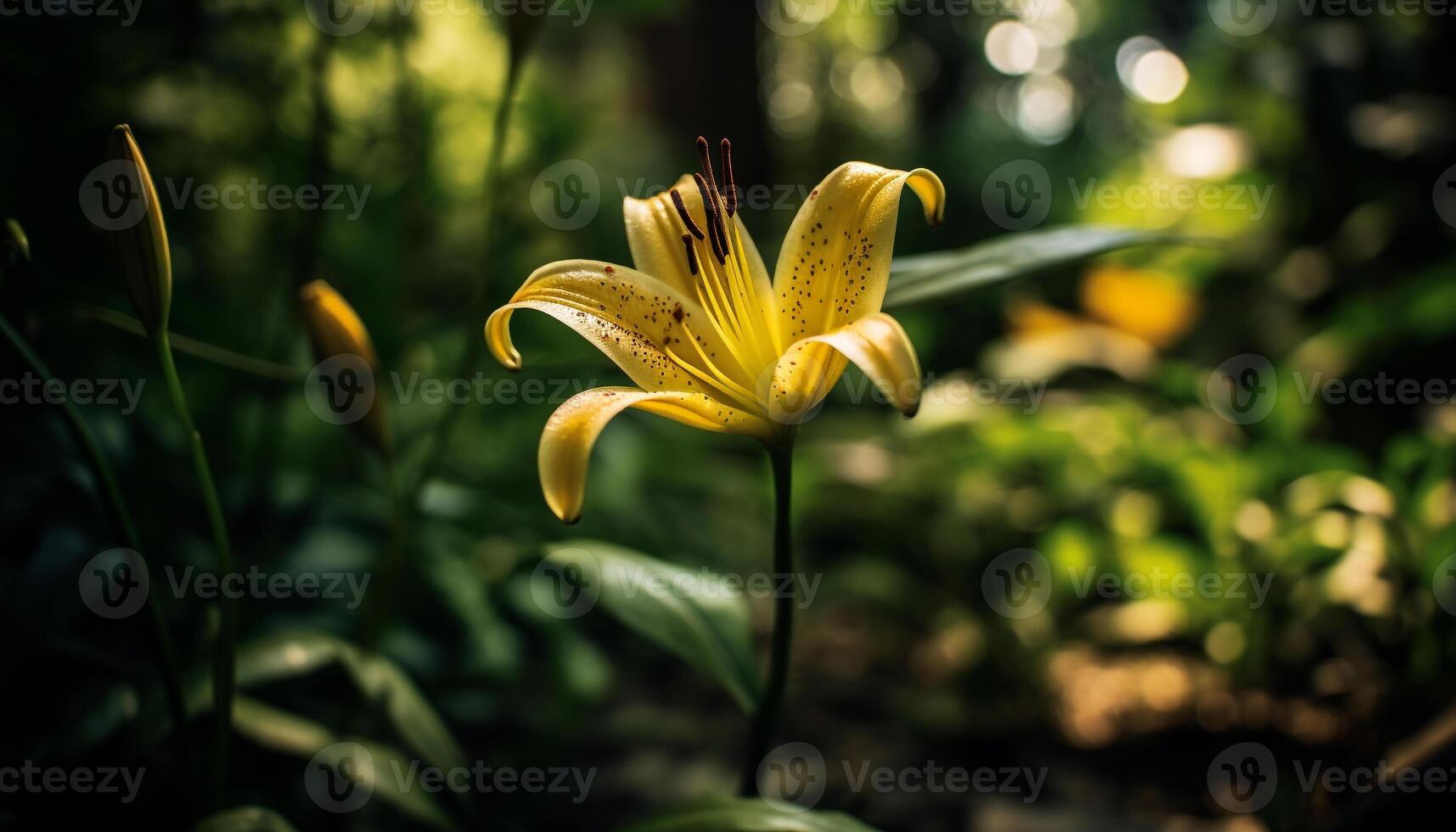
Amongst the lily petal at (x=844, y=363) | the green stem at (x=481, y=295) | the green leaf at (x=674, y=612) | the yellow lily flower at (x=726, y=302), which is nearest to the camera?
the lily petal at (x=844, y=363)

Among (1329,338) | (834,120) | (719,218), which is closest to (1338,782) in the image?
(1329,338)

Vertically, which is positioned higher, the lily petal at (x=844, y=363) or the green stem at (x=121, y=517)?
the lily petal at (x=844, y=363)

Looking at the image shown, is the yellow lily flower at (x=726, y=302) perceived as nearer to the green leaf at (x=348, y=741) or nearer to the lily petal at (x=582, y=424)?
the lily petal at (x=582, y=424)

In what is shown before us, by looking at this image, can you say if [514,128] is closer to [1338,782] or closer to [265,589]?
[265,589]

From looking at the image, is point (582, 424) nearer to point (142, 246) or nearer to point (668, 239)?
point (668, 239)

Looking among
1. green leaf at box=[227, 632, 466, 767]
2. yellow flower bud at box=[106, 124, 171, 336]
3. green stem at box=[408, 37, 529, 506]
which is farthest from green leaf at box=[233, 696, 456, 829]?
yellow flower bud at box=[106, 124, 171, 336]

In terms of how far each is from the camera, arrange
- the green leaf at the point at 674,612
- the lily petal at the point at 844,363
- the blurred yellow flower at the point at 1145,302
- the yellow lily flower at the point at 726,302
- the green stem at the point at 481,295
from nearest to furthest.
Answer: the lily petal at the point at 844,363 < the yellow lily flower at the point at 726,302 < the green leaf at the point at 674,612 < the green stem at the point at 481,295 < the blurred yellow flower at the point at 1145,302

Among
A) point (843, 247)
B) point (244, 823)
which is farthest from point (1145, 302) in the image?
point (244, 823)

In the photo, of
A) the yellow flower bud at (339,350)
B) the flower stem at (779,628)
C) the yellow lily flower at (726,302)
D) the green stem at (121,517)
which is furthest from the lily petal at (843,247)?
the green stem at (121,517)
